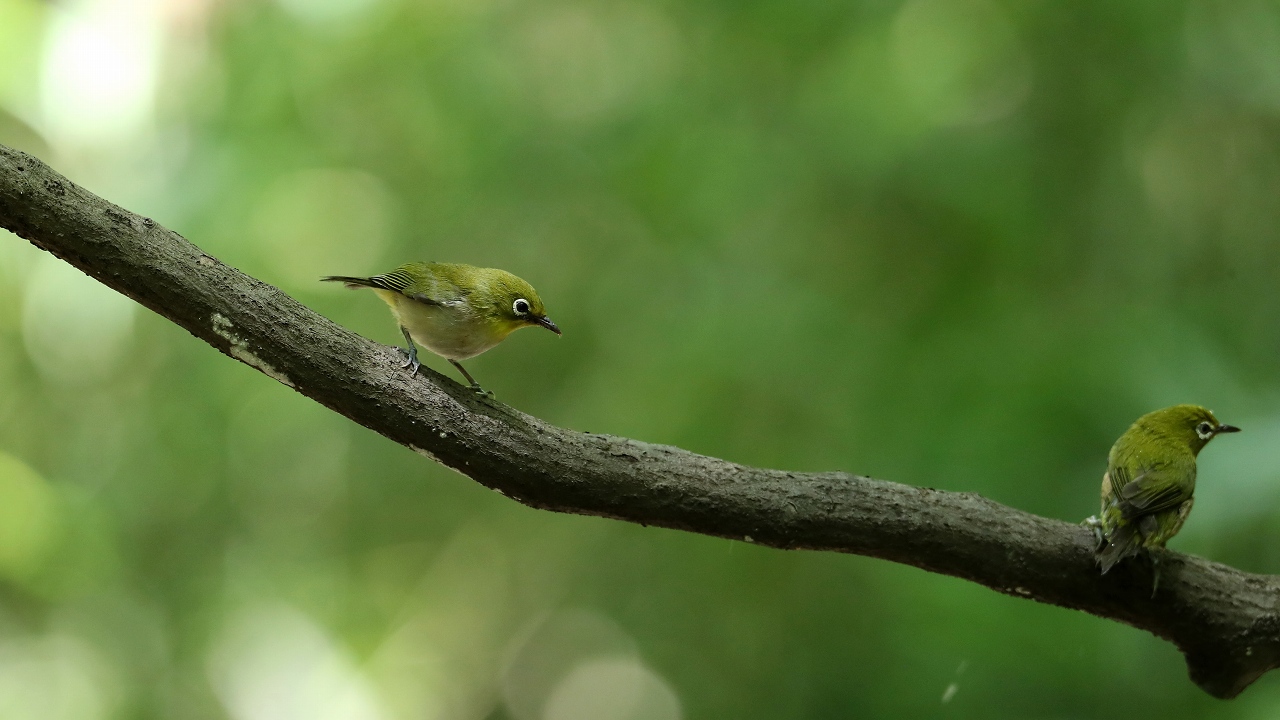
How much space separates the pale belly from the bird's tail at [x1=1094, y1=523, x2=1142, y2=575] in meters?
2.12

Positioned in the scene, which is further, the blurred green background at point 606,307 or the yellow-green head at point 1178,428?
the blurred green background at point 606,307

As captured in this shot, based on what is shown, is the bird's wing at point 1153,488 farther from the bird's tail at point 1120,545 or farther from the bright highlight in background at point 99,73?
the bright highlight in background at point 99,73

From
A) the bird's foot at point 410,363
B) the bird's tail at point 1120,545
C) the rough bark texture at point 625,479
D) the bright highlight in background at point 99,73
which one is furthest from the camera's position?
the bright highlight in background at point 99,73

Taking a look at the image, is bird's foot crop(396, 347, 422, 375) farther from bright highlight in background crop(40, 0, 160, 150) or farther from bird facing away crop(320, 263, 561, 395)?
bright highlight in background crop(40, 0, 160, 150)

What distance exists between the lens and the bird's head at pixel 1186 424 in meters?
3.46

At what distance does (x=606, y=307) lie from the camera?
571 centimetres

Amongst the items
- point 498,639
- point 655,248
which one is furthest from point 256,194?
point 498,639

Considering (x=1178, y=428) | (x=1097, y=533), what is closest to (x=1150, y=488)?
(x=1097, y=533)

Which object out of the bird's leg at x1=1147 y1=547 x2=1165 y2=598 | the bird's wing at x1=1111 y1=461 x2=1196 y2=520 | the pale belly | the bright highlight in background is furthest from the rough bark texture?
the bright highlight in background

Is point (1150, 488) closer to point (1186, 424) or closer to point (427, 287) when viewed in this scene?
point (1186, 424)

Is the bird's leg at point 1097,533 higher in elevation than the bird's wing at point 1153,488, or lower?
lower

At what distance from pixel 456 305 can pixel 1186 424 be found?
2.72m

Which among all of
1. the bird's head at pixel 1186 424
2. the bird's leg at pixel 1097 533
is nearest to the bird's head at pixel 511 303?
the bird's leg at pixel 1097 533

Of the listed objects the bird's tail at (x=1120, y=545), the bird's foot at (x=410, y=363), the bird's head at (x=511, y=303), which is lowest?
the bird's foot at (x=410, y=363)
